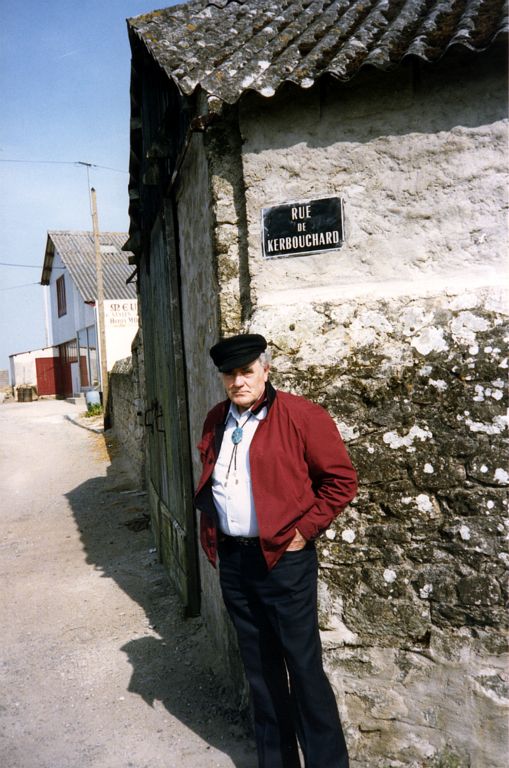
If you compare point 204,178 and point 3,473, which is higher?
point 204,178

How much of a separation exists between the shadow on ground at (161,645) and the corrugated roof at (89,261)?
15919 millimetres

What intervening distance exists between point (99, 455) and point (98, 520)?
4.74m

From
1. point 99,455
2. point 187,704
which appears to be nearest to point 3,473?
point 99,455

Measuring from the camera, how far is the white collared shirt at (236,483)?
8.60ft

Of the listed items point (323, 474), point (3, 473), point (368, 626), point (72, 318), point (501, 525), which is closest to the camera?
point (323, 474)

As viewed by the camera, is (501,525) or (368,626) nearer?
Answer: (501,525)

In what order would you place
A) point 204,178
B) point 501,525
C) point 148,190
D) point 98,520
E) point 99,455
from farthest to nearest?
point 99,455, point 98,520, point 148,190, point 204,178, point 501,525

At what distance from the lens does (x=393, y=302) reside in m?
2.94

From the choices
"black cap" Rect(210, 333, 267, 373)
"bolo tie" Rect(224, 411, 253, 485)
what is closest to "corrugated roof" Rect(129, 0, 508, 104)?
"black cap" Rect(210, 333, 267, 373)

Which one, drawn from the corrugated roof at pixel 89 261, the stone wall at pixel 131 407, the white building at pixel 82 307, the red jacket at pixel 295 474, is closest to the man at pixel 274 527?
the red jacket at pixel 295 474

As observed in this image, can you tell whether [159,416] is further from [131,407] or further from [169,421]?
[131,407]

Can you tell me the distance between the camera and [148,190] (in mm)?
5695

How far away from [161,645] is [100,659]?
43 centimetres

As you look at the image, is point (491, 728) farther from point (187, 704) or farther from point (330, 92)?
point (330, 92)
